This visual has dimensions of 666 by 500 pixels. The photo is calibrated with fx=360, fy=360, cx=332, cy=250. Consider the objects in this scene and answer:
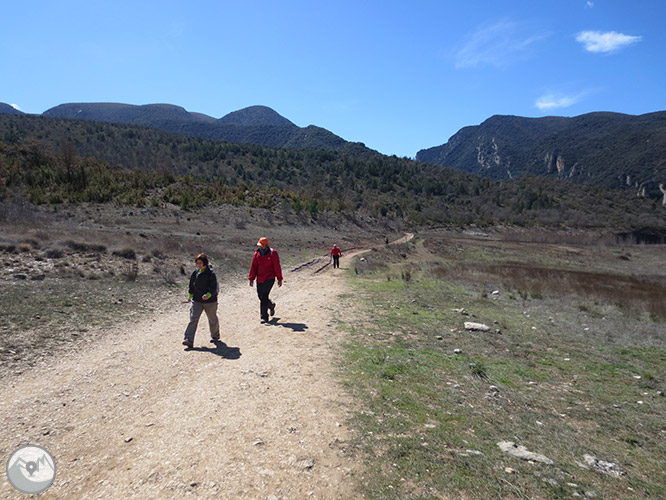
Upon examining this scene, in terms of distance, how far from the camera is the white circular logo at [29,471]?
9.71ft

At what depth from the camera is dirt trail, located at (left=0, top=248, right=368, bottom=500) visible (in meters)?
3.13

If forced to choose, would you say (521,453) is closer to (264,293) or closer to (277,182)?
(264,293)

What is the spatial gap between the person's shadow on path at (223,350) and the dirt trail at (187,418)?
0.02 m

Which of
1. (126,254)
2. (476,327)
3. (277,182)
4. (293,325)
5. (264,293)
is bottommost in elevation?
(476,327)

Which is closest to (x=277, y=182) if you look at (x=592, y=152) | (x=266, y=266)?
(x=266, y=266)

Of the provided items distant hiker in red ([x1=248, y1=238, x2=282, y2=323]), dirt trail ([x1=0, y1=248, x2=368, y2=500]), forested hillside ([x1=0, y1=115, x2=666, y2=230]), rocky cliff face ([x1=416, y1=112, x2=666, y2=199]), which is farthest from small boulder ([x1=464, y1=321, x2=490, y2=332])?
rocky cliff face ([x1=416, y1=112, x2=666, y2=199])

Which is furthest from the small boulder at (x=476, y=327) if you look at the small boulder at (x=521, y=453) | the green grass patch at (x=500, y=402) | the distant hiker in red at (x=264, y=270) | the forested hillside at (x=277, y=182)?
the forested hillside at (x=277, y=182)

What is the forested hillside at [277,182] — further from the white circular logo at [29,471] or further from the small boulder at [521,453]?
the small boulder at [521,453]

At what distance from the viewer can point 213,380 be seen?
5266 millimetres

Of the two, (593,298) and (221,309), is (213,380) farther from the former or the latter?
(593,298)

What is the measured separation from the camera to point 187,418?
164 inches

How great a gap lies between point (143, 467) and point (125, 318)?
6241 millimetres

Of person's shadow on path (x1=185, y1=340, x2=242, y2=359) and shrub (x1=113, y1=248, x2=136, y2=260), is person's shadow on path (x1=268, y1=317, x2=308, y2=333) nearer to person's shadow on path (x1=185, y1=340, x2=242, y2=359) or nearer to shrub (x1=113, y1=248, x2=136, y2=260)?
person's shadow on path (x1=185, y1=340, x2=242, y2=359)

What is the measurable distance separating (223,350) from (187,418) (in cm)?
254
